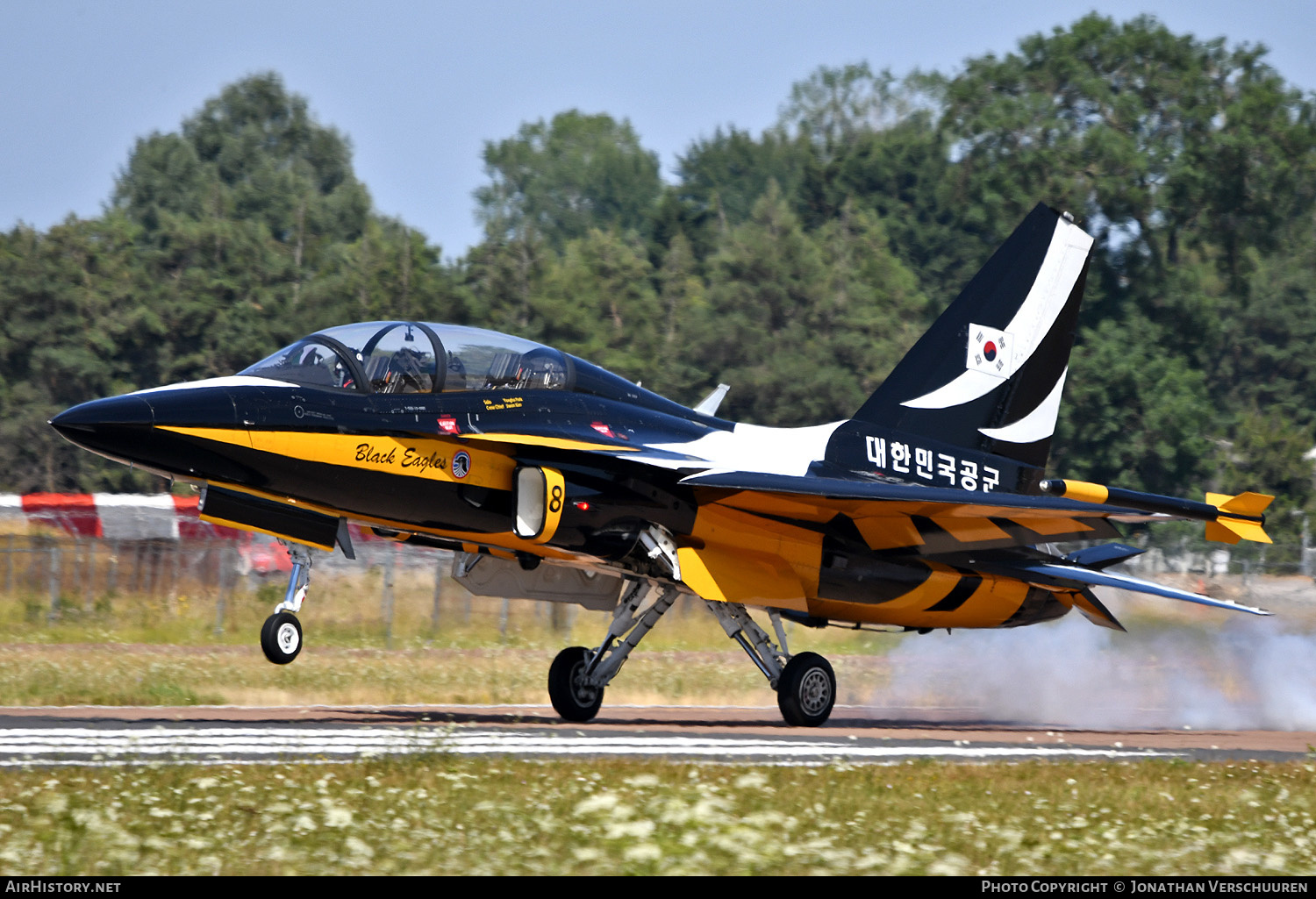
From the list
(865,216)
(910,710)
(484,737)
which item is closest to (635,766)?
(484,737)

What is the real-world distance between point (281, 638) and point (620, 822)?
4852mm

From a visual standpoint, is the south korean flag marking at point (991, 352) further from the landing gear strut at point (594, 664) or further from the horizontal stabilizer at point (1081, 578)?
the landing gear strut at point (594, 664)

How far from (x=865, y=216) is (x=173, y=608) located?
58.2 metres

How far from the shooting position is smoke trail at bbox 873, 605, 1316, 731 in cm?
1864

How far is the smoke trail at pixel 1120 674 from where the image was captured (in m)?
18.6

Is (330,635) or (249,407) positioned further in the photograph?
(330,635)

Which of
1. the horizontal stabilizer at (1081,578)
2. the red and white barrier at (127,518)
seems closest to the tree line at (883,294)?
the red and white barrier at (127,518)

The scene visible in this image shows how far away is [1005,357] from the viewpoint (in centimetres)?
1748

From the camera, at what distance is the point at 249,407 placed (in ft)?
39.0

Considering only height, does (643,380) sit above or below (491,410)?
above

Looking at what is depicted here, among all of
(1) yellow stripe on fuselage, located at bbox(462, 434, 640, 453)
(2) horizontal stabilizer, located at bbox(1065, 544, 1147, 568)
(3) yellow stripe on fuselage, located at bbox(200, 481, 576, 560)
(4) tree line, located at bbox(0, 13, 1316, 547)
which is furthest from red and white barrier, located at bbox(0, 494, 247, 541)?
(2) horizontal stabilizer, located at bbox(1065, 544, 1147, 568)

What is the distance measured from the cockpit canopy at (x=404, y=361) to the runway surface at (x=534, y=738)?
3.06 meters
